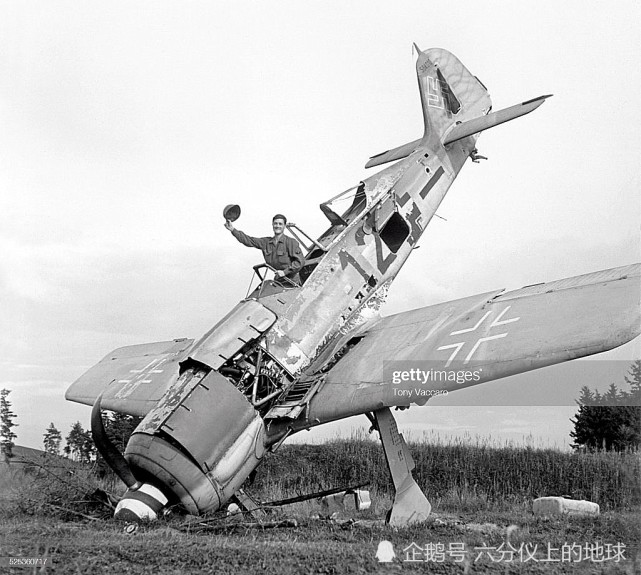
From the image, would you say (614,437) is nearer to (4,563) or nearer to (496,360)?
(496,360)

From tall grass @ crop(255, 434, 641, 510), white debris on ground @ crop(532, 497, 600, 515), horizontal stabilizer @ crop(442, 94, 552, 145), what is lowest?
white debris on ground @ crop(532, 497, 600, 515)

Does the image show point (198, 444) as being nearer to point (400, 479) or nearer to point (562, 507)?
point (400, 479)

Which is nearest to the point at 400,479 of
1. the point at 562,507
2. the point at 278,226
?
the point at 562,507

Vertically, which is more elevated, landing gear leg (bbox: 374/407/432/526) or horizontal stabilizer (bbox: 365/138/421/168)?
horizontal stabilizer (bbox: 365/138/421/168)

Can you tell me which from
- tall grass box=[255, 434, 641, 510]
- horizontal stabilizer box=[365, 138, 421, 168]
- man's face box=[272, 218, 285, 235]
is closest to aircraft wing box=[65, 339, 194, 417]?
man's face box=[272, 218, 285, 235]

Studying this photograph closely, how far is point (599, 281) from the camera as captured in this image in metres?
7.32

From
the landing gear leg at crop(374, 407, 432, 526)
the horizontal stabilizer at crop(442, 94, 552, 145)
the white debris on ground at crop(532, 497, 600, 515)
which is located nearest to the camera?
the landing gear leg at crop(374, 407, 432, 526)

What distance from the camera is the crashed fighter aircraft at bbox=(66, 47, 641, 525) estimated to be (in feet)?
21.4

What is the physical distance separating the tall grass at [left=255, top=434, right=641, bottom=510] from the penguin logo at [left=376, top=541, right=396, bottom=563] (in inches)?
278

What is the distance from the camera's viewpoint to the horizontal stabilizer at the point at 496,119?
11.5 metres

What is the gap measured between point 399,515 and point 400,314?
3047 mm

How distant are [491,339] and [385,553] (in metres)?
2.73

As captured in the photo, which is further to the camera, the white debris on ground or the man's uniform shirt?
the man's uniform shirt

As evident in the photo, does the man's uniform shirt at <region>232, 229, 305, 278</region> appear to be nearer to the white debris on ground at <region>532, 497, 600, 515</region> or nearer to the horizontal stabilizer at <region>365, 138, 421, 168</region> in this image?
the horizontal stabilizer at <region>365, 138, 421, 168</region>
